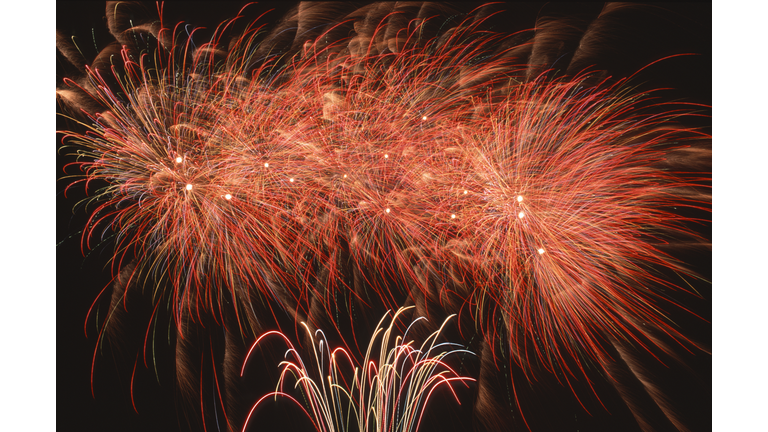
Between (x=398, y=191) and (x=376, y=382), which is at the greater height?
(x=398, y=191)

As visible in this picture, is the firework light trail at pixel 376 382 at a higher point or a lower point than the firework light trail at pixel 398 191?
lower

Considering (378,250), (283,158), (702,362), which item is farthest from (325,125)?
(702,362)

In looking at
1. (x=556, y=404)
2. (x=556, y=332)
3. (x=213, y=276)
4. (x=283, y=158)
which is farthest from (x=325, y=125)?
(x=556, y=404)

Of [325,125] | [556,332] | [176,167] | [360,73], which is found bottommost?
[556,332]

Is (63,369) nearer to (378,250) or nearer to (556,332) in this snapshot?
(378,250)

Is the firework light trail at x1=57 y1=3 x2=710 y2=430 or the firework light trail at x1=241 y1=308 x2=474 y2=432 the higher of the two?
the firework light trail at x1=57 y1=3 x2=710 y2=430

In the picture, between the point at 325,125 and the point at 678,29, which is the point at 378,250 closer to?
the point at 325,125

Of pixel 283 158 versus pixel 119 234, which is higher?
pixel 283 158
